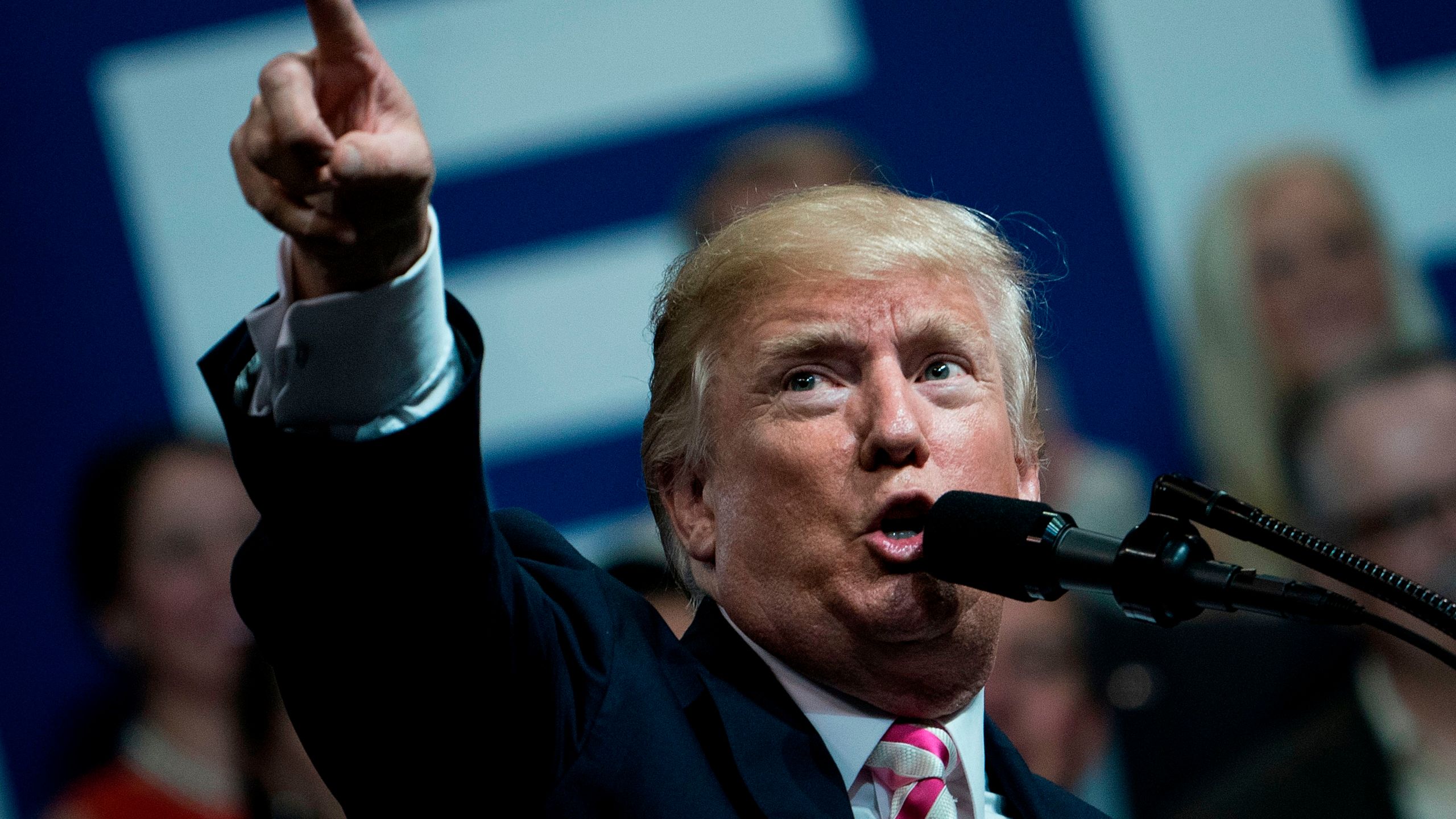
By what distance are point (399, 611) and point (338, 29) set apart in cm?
49

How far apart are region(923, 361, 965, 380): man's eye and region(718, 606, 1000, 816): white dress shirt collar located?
1.19 feet

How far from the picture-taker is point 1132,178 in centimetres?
446

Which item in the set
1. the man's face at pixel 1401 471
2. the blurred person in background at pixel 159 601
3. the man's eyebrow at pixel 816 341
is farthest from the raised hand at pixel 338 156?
the man's face at pixel 1401 471

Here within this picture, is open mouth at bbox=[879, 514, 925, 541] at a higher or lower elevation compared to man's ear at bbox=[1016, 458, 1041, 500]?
higher

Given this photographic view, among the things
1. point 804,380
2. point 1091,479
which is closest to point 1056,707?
point 1091,479

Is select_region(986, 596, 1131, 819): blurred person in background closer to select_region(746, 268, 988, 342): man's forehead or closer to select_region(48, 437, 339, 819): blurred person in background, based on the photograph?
select_region(48, 437, 339, 819): blurred person in background

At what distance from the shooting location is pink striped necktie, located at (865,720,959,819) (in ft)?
5.56

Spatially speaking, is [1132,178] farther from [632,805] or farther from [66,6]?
[632,805]

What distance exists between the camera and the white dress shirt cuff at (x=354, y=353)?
1.38m

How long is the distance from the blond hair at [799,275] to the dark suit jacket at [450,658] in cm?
37

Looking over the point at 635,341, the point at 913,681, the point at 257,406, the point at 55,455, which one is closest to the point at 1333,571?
the point at 913,681

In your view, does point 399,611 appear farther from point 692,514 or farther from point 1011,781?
point 1011,781

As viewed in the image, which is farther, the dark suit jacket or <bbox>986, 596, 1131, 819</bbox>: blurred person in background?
<bbox>986, 596, 1131, 819</bbox>: blurred person in background

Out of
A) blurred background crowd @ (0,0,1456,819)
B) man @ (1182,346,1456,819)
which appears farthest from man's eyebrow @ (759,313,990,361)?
man @ (1182,346,1456,819)
